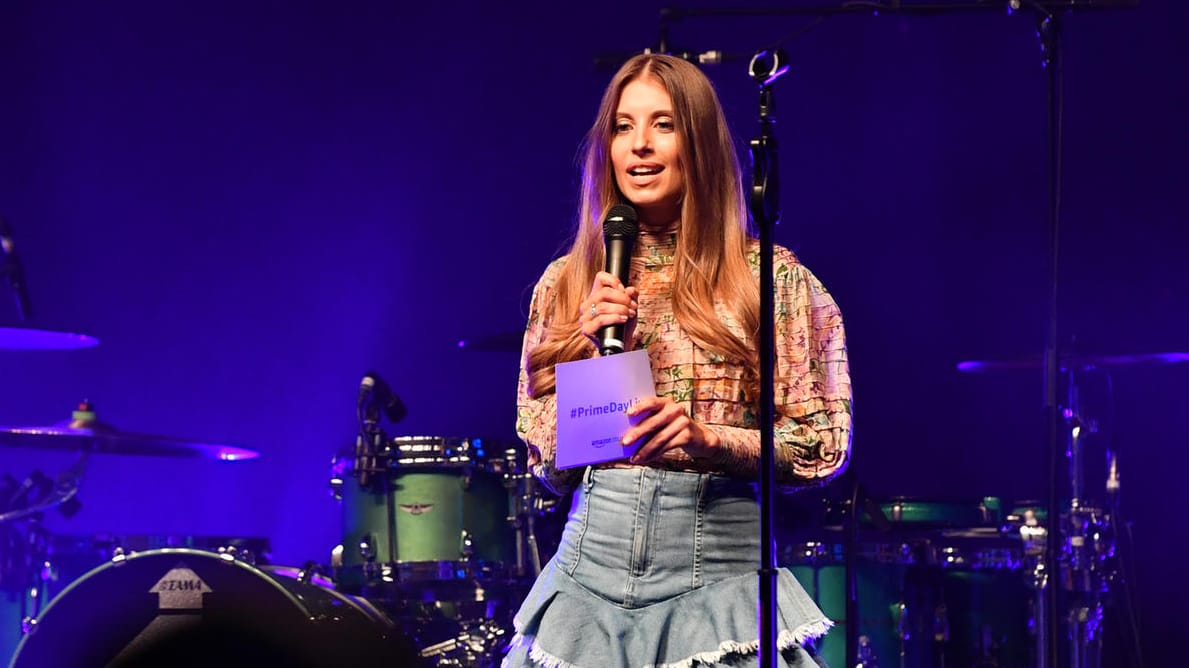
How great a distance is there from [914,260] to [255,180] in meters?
2.56

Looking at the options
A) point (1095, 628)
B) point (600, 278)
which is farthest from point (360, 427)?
point (600, 278)

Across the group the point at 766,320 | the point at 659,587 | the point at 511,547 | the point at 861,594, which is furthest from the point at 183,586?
the point at 861,594

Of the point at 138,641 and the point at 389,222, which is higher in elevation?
the point at 389,222

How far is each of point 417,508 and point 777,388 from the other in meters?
2.61

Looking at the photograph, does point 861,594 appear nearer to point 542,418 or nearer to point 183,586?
point 183,586

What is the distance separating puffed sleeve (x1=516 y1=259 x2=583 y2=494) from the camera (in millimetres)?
2027

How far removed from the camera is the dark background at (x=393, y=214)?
4926mm

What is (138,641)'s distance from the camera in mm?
2814

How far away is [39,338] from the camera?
4.14 m

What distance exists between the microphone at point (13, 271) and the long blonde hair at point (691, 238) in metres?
2.43

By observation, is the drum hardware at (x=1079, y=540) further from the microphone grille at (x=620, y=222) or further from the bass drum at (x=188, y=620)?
the microphone grille at (x=620, y=222)

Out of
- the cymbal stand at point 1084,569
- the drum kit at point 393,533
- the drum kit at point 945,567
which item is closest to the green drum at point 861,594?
the drum kit at point 945,567

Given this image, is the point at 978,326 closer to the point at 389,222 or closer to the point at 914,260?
the point at 914,260

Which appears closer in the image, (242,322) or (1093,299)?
(1093,299)
